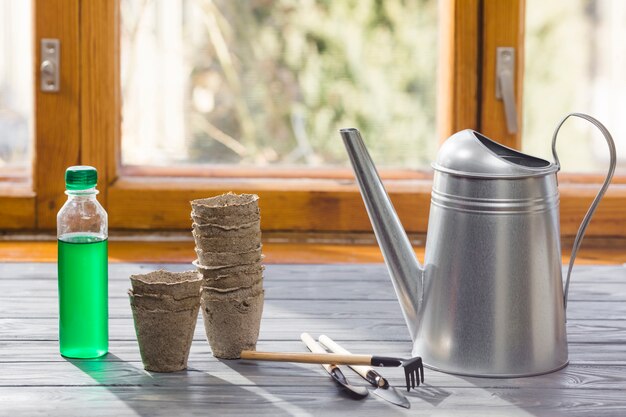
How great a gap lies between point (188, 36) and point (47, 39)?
0.27 meters

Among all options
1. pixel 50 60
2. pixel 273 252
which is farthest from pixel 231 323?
pixel 50 60

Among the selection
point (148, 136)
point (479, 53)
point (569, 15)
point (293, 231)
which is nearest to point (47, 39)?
point (148, 136)

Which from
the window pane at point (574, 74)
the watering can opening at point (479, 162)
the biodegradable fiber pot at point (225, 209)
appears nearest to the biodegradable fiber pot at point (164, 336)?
the biodegradable fiber pot at point (225, 209)

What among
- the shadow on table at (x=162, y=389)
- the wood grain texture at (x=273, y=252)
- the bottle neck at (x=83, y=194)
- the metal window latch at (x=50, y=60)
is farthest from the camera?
the metal window latch at (x=50, y=60)

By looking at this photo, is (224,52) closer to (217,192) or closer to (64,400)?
(217,192)

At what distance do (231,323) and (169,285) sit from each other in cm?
10

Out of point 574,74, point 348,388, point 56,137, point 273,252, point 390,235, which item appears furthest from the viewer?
point 574,74

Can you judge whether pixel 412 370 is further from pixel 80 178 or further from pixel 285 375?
pixel 80 178

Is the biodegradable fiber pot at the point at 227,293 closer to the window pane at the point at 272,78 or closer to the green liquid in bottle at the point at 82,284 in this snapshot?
the green liquid in bottle at the point at 82,284

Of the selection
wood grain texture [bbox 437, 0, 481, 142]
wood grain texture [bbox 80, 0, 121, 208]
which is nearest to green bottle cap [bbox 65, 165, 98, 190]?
wood grain texture [bbox 80, 0, 121, 208]

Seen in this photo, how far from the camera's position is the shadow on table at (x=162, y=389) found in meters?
1.04

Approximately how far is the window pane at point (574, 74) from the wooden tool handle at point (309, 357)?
1.06m

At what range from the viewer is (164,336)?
3.69 feet

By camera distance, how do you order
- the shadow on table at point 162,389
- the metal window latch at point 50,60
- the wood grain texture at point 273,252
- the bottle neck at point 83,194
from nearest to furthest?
the shadow on table at point 162,389, the bottle neck at point 83,194, the wood grain texture at point 273,252, the metal window latch at point 50,60
